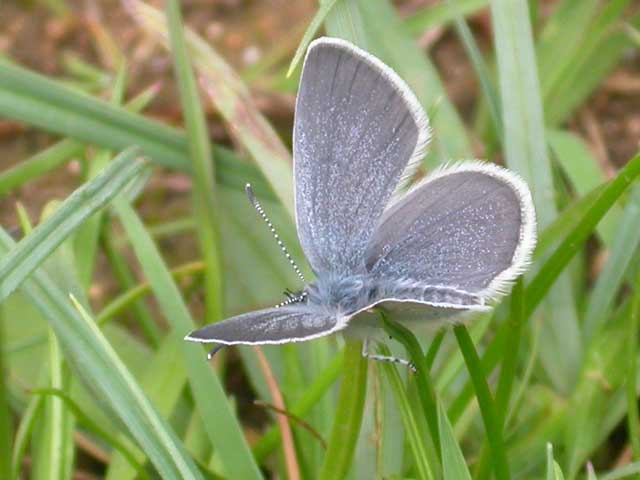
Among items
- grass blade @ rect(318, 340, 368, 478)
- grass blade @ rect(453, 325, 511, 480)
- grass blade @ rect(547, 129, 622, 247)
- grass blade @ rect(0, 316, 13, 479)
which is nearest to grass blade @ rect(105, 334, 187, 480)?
grass blade @ rect(0, 316, 13, 479)

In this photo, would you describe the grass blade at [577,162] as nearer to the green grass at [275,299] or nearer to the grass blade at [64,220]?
the green grass at [275,299]

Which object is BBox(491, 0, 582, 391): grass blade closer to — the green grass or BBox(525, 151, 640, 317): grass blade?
the green grass

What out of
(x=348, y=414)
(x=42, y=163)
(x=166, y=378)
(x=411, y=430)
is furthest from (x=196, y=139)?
(x=411, y=430)

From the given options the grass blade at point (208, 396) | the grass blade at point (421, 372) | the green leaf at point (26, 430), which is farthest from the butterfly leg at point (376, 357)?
the green leaf at point (26, 430)

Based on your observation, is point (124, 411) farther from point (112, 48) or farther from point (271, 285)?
point (112, 48)

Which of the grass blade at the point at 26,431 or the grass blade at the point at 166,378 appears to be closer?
the grass blade at the point at 26,431

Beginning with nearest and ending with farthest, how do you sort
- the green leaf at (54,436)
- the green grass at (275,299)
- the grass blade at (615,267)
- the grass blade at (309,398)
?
the green grass at (275,299) < the green leaf at (54,436) < the grass blade at (309,398) < the grass blade at (615,267)

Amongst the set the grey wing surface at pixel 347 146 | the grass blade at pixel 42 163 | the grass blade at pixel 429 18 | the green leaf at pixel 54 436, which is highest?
the grass blade at pixel 42 163

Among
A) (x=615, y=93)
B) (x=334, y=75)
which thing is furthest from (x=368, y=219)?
(x=615, y=93)
